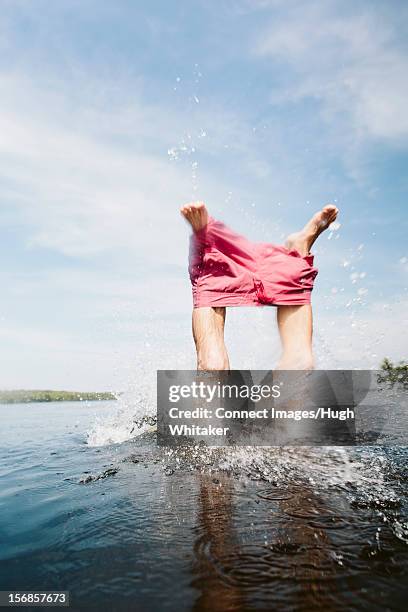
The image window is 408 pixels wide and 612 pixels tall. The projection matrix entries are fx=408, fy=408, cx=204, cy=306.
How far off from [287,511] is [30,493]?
1.91m

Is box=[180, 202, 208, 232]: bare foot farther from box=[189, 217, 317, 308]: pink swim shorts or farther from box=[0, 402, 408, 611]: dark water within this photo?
box=[0, 402, 408, 611]: dark water

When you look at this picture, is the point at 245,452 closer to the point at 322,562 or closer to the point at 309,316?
the point at 309,316

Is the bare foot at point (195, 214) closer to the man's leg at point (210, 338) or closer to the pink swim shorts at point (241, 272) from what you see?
the pink swim shorts at point (241, 272)

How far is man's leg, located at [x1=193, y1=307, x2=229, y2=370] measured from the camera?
338 centimetres

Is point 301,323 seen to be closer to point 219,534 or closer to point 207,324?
point 207,324

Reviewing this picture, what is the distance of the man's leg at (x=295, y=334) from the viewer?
3.48 meters

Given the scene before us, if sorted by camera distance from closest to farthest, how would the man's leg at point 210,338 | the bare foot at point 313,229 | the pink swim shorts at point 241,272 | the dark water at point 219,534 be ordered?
the dark water at point 219,534, the man's leg at point 210,338, the pink swim shorts at point 241,272, the bare foot at point 313,229

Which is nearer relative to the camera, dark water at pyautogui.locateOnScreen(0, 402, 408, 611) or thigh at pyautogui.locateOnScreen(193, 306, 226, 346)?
dark water at pyautogui.locateOnScreen(0, 402, 408, 611)

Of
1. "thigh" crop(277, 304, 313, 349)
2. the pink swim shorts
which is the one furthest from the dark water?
the pink swim shorts

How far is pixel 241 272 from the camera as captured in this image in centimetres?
358

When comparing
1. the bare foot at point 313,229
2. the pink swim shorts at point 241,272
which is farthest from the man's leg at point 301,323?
the pink swim shorts at point 241,272

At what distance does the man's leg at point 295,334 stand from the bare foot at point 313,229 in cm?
59

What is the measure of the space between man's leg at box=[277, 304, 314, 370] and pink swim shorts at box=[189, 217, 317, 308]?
0.09 metres

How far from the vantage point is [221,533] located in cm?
181
